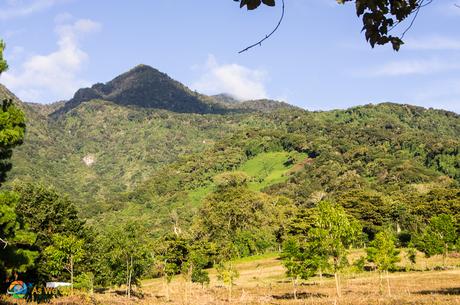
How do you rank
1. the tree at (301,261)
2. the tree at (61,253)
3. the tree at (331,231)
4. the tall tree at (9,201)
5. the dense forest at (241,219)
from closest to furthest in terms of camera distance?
the tall tree at (9,201), the tree at (331,231), the dense forest at (241,219), the tree at (61,253), the tree at (301,261)

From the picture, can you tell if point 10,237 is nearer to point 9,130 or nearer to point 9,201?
point 9,201

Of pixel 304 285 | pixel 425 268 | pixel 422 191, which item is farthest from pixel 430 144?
pixel 304 285

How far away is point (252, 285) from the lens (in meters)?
60.0

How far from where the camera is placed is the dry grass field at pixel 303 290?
35.1 metres

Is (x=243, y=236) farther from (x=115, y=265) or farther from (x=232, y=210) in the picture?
(x=115, y=265)

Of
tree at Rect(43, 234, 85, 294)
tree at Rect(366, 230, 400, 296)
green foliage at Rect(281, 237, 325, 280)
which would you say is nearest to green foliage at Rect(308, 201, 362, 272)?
green foliage at Rect(281, 237, 325, 280)

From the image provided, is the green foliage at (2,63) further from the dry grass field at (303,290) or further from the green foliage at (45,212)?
the green foliage at (45,212)

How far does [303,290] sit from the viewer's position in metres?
50.6

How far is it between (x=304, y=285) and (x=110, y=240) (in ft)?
90.8

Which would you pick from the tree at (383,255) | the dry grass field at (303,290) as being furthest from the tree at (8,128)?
the tree at (383,255)

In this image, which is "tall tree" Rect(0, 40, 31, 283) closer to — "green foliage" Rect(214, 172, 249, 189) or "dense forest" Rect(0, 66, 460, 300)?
"dense forest" Rect(0, 66, 460, 300)

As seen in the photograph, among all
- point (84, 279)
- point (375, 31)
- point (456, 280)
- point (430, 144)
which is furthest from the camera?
point (430, 144)

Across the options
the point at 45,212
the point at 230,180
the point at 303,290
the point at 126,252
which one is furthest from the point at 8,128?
the point at 230,180

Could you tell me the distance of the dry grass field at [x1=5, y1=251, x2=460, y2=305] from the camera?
35062 mm
